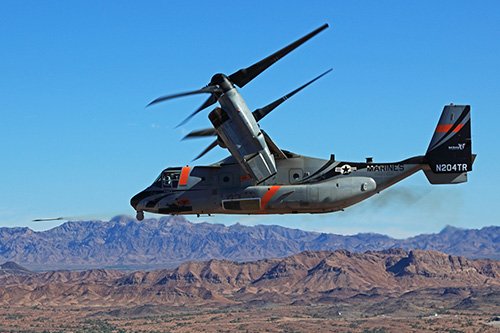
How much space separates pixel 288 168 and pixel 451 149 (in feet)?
39.9

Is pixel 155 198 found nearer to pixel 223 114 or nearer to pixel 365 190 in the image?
pixel 223 114

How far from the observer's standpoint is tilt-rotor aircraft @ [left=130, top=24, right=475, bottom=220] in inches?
2445

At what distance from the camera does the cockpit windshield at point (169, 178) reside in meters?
69.6

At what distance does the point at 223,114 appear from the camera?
2440 inches

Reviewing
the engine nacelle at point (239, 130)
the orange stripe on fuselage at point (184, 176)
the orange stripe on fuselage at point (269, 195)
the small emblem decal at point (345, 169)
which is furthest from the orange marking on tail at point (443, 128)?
the orange stripe on fuselage at point (184, 176)

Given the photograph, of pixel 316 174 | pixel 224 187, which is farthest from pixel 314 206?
pixel 224 187

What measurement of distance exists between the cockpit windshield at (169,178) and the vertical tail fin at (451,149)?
19.6 metres

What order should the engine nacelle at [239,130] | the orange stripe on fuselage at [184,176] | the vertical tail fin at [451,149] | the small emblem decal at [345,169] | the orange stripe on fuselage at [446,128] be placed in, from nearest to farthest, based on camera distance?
the engine nacelle at [239,130]
the vertical tail fin at [451,149]
the orange stripe on fuselage at [446,128]
the small emblem decal at [345,169]
the orange stripe on fuselage at [184,176]

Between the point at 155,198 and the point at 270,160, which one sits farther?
the point at 155,198

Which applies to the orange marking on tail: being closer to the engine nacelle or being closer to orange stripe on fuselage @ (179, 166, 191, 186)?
the engine nacelle

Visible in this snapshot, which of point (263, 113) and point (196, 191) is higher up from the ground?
point (263, 113)

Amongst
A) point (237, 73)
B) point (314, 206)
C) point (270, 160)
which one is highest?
point (237, 73)

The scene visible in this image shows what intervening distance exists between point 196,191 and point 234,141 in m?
7.84

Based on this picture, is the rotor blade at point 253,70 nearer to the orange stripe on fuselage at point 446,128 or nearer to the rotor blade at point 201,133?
the rotor blade at point 201,133
